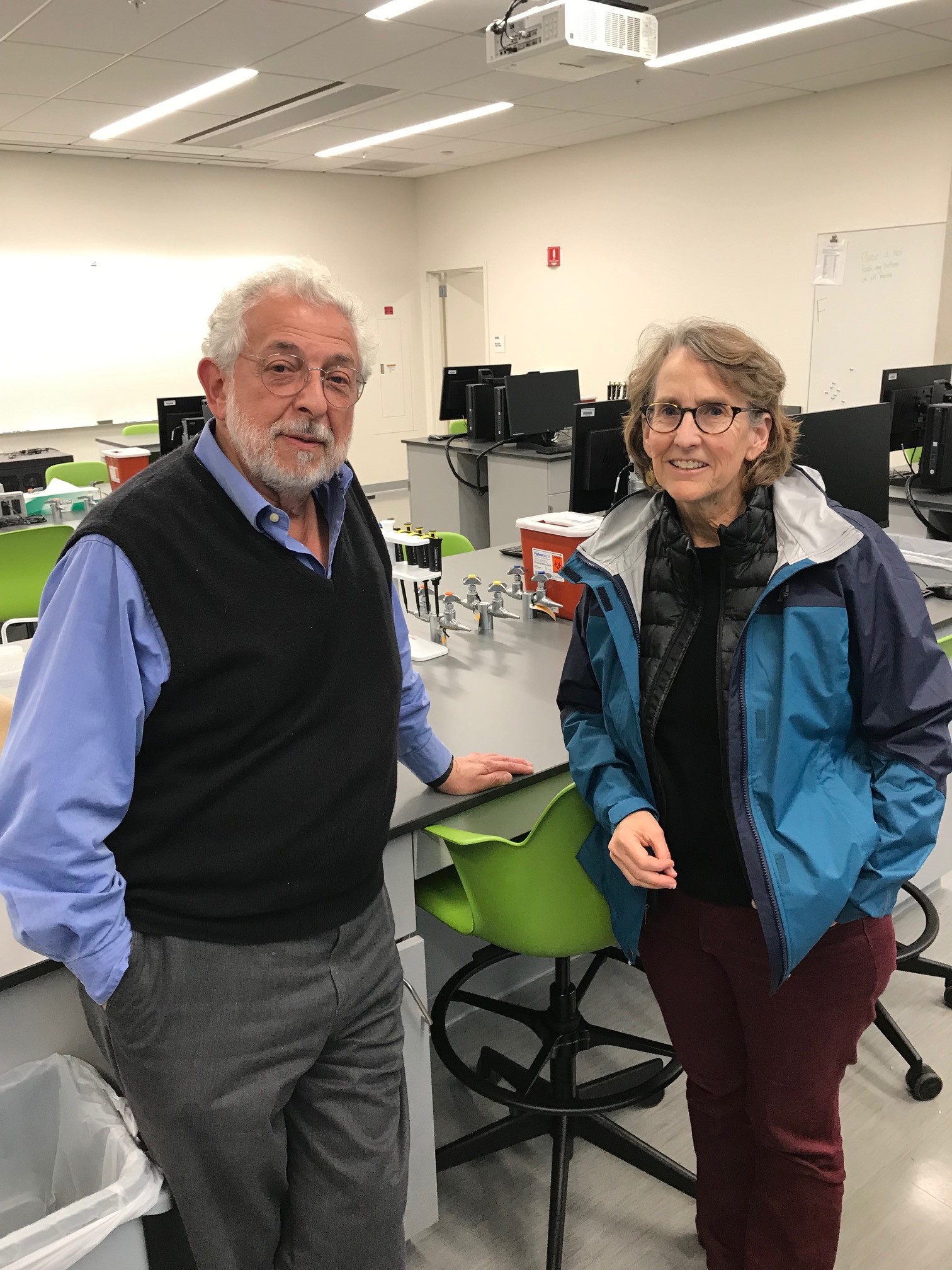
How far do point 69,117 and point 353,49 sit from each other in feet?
7.45

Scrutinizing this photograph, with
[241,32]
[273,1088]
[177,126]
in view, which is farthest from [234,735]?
Answer: [177,126]

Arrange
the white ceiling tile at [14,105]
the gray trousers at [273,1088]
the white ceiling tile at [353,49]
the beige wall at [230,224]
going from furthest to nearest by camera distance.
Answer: the beige wall at [230,224] → the white ceiling tile at [14,105] → the white ceiling tile at [353,49] → the gray trousers at [273,1088]

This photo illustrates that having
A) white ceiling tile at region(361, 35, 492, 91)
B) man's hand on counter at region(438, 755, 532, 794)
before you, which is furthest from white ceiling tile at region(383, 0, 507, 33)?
man's hand on counter at region(438, 755, 532, 794)

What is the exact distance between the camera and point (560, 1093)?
1849 mm

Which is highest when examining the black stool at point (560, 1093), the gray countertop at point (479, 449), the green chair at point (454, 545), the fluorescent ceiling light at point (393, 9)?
the fluorescent ceiling light at point (393, 9)

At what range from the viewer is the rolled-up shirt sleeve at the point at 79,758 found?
41.5 inches

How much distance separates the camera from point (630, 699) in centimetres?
140

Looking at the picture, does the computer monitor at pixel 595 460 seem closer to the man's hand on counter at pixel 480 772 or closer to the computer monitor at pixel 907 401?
the man's hand on counter at pixel 480 772

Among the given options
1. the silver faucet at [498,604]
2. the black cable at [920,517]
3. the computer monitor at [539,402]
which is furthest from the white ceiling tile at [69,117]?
the black cable at [920,517]

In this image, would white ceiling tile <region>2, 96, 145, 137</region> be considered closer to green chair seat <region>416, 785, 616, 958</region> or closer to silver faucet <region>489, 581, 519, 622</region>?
silver faucet <region>489, 581, 519, 622</region>

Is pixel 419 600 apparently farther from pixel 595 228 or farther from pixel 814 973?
pixel 595 228

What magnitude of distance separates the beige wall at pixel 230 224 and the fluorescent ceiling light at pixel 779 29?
2780mm

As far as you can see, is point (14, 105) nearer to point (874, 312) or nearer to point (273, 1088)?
point (874, 312)

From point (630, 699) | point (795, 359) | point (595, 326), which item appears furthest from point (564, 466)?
point (630, 699)
